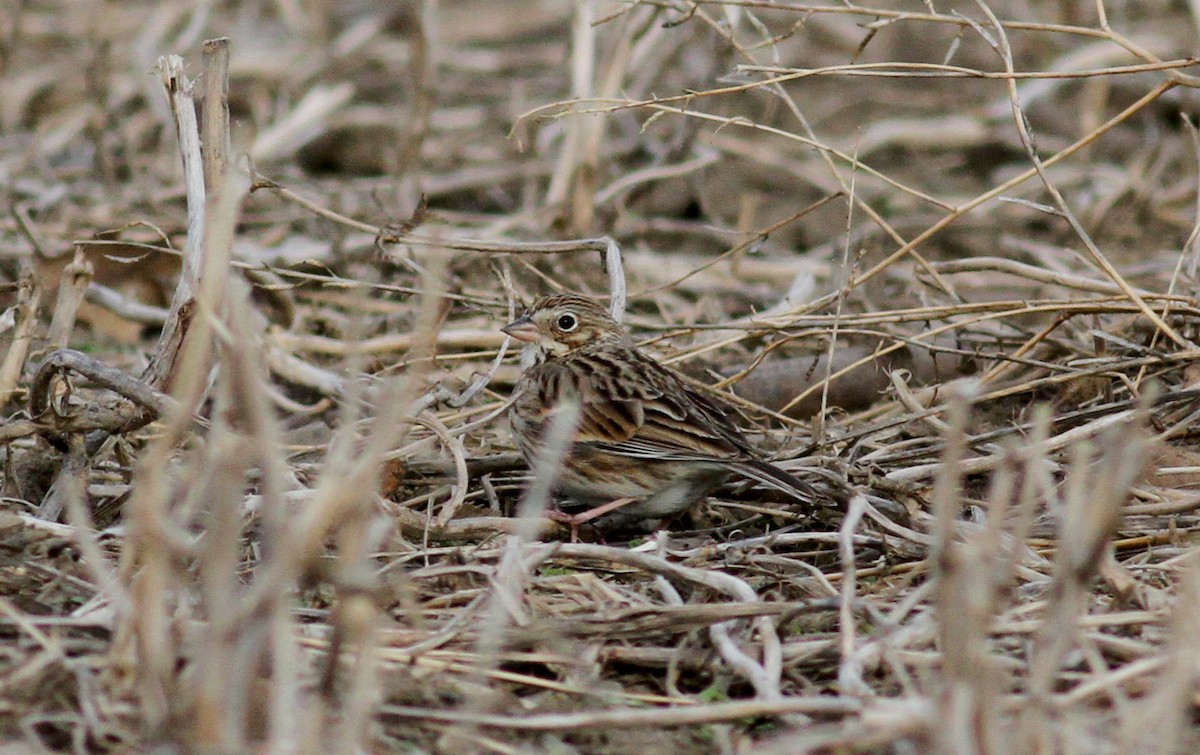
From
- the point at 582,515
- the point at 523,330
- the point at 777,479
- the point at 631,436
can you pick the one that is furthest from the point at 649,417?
the point at 523,330

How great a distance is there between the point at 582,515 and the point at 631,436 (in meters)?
0.26

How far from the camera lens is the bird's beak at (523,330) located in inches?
188

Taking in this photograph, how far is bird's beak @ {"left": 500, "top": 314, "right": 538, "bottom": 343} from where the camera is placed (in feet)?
15.6

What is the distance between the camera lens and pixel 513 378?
546cm

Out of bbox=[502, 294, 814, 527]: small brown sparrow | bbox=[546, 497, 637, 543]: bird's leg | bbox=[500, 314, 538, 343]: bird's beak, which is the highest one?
bbox=[500, 314, 538, 343]: bird's beak

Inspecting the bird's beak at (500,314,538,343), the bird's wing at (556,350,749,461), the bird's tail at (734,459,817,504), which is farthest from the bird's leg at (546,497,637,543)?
the bird's beak at (500,314,538,343)

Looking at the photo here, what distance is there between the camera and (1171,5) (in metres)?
10.2

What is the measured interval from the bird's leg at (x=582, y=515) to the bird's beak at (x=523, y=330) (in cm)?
63

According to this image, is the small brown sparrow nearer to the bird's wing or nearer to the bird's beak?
the bird's wing

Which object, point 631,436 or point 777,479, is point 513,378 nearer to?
point 631,436

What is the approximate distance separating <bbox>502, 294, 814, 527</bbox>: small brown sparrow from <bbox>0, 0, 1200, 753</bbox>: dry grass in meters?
0.14

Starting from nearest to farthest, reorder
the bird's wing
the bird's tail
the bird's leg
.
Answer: the bird's tail
the bird's wing
the bird's leg

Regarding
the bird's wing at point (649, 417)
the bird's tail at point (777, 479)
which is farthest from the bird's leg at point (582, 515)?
the bird's tail at point (777, 479)

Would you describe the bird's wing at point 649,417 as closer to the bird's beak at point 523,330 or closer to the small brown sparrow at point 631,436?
the small brown sparrow at point 631,436
